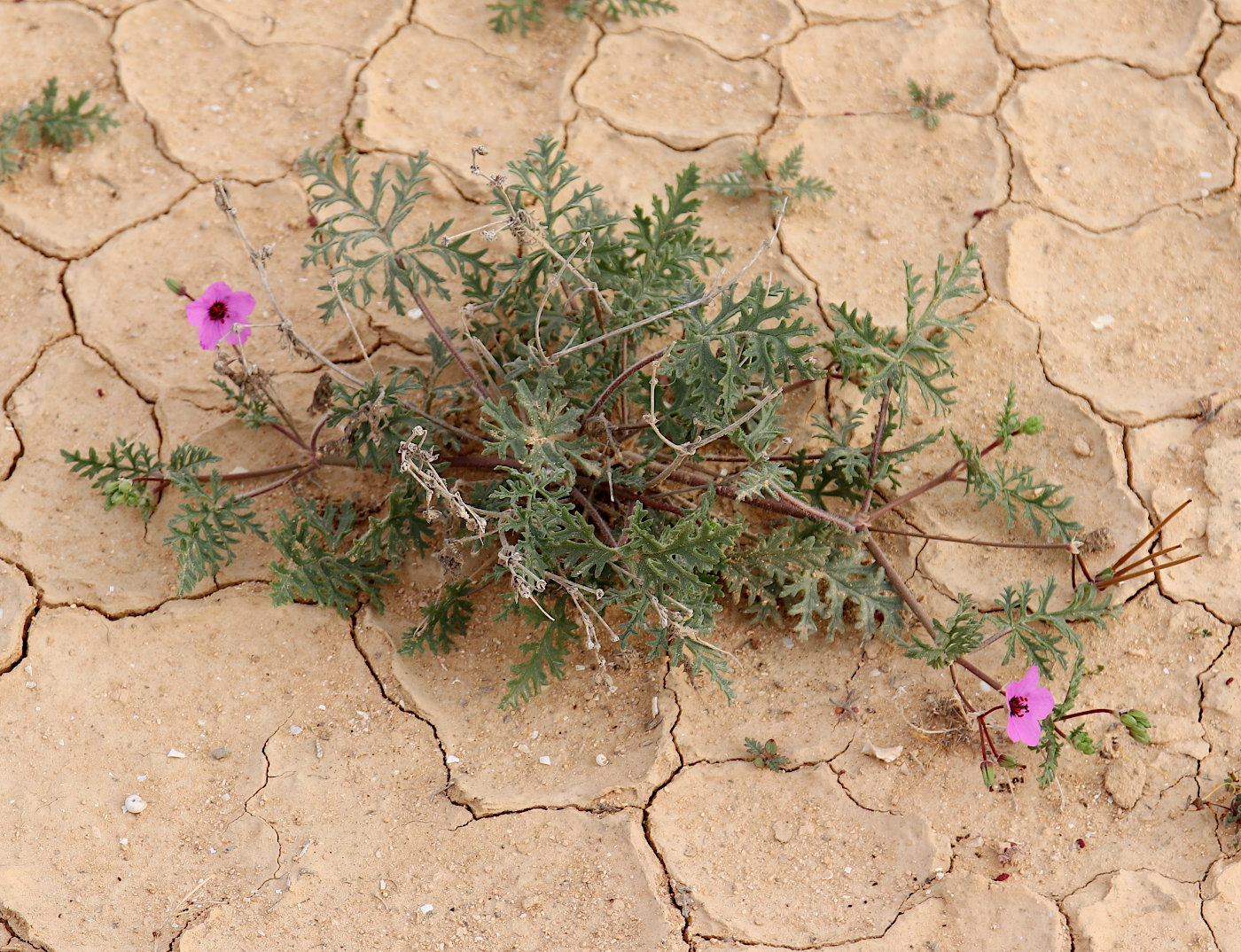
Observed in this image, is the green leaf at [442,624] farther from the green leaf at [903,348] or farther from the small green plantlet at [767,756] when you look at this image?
the green leaf at [903,348]

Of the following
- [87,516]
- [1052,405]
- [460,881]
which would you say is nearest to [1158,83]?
[1052,405]

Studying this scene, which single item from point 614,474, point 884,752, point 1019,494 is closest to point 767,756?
point 884,752

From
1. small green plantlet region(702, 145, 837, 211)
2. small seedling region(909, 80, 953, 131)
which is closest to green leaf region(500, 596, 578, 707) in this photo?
small green plantlet region(702, 145, 837, 211)

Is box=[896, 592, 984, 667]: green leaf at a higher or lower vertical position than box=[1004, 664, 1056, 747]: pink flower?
higher

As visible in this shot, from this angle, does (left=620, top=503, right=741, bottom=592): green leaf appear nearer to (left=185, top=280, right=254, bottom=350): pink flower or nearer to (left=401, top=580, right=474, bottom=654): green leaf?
(left=401, top=580, right=474, bottom=654): green leaf

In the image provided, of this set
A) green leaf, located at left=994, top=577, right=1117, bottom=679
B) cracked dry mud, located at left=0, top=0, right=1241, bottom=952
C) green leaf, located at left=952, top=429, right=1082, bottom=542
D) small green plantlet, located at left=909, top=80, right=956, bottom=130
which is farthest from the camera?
small green plantlet, located at left=909, top=80, right=956, bottom=130

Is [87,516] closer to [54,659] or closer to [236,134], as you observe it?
[54,659]
